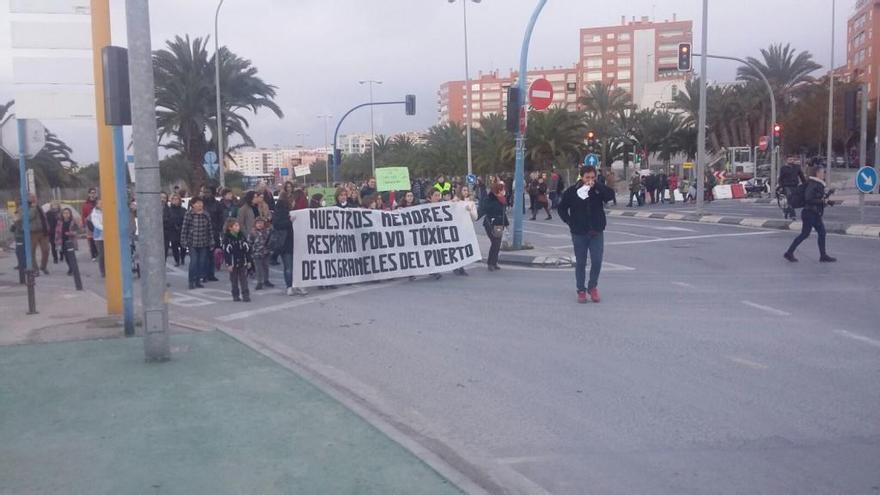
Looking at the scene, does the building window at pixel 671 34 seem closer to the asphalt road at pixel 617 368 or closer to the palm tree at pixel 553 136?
the palm tree at pixel 553 136

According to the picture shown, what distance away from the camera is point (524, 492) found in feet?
15.0

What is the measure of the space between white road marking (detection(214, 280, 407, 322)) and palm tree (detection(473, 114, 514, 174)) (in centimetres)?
4121

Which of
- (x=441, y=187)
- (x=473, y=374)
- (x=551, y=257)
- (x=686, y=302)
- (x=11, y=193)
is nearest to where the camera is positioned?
(x=473, y=374)

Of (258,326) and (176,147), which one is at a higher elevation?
(176,147)

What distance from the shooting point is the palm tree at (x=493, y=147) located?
54969 mm

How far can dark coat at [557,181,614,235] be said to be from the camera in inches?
422

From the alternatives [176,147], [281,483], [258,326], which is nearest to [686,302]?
[258,326]

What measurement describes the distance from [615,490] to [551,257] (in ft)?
38.1

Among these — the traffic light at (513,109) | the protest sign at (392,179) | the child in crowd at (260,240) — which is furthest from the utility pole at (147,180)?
the protest sign at (392,179)

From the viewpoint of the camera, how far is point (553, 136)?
5097 cm

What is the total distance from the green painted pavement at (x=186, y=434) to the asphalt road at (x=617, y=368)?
0.47 meters

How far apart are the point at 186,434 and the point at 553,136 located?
46.9m

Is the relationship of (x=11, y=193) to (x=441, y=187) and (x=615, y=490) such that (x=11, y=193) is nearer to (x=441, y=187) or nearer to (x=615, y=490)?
(x=441, y=187)

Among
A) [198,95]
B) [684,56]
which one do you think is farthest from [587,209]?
[198,95]
